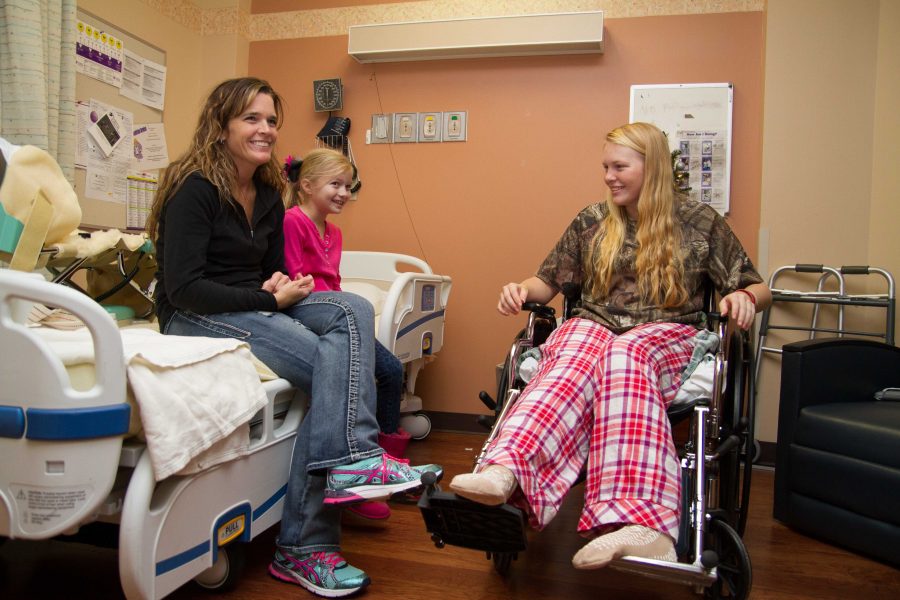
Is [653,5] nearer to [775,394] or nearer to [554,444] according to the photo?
[775,394]

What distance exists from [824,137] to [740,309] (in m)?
1.61

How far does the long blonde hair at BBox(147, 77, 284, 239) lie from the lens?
1650 mm

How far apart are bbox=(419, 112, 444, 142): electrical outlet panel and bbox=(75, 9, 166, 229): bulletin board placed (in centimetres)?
122

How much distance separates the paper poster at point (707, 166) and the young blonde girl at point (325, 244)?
1.56 m

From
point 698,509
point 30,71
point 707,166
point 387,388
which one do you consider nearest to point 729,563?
point 698,509

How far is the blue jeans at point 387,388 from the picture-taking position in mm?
2016

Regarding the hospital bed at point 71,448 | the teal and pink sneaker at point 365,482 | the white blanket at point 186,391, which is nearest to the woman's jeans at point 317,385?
the teal and pink sneaker at point 365,482

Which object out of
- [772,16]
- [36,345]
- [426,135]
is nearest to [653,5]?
[772,16]

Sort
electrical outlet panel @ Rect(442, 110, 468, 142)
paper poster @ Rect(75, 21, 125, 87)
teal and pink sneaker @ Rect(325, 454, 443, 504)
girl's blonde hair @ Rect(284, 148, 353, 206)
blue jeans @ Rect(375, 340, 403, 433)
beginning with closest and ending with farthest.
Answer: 1. teal and pink sneaker @ Rect(325, 454, 443, 504)
2. blue jeans @ Rect(375, 340, 403, 433)
3. girl's blonde hair @ Rect(284, 148, 353, 206)
4. paper poster @ Rect(75, 21, 125, 87)
5. electrical outlet panel @ Rect(442, 110, 468, 142)

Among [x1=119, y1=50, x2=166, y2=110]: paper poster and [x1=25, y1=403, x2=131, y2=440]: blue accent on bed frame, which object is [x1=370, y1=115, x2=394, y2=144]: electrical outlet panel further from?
[x1=25, y1=403, x2=131, y2=440]: blue accent on bed frame

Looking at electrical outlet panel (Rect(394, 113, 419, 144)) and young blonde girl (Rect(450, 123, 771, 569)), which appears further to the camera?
electrical outlet panel (Rect(394, 113, 419, 144))

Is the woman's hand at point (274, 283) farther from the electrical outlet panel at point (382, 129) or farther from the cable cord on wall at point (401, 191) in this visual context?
the electrical outlet panel at point (382, 129)

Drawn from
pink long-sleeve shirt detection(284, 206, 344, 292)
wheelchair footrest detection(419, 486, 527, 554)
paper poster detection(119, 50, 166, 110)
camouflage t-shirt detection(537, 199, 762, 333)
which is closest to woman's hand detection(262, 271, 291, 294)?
pink long-sleeve shirt detection(284, 206, 344, 292)

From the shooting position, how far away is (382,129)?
11.0 feet
